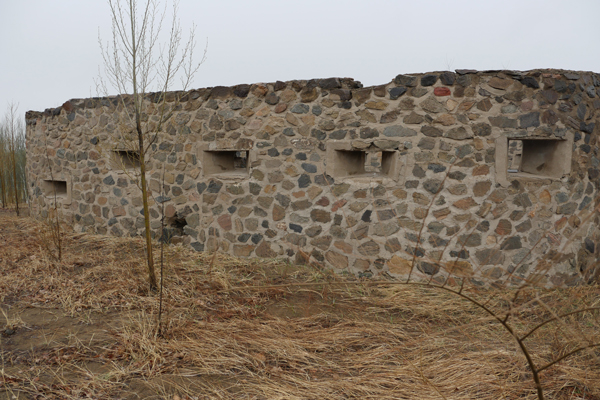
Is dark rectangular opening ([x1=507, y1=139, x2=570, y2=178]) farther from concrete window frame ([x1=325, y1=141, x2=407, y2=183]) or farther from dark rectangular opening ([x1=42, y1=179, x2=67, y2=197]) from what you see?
dark rectangular opening ([x1=42, y1=179, x2=67, y2=197])

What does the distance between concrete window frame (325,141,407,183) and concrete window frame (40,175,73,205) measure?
15.4 feet

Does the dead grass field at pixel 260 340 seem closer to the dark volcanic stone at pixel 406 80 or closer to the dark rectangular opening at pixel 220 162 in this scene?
the dark rectangular opening at pixel 220 162

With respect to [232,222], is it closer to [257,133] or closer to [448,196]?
[257,133]

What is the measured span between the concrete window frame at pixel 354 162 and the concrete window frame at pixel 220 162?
1089mm

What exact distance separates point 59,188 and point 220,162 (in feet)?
12.1

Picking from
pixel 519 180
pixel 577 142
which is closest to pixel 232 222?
pixel 519 180

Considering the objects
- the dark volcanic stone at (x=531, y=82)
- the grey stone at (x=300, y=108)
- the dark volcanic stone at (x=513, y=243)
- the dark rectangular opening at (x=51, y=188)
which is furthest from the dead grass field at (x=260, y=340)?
the dark rectangular opening at (x=51, y=188)

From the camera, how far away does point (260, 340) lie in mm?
3379

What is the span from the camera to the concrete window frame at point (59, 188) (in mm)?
7215

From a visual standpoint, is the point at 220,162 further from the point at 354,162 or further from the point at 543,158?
the point at 543,158

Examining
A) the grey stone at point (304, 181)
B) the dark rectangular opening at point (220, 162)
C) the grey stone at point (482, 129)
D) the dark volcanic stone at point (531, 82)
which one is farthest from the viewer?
the dark rectangular opening at point (220, 162)

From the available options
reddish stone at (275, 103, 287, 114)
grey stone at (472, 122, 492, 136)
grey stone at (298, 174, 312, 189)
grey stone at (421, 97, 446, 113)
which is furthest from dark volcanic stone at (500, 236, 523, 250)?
reddish stone at (275, 103, 287, 114)

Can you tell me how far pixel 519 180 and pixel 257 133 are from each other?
10.2 feet

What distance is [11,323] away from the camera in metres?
3.72
